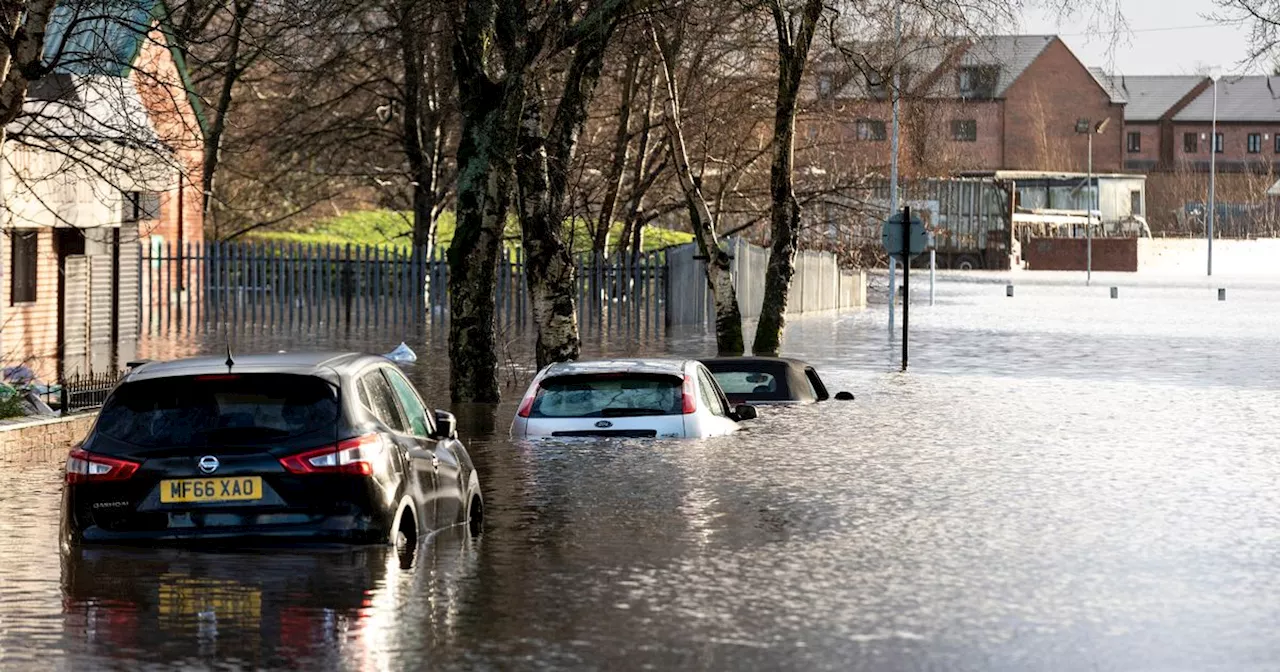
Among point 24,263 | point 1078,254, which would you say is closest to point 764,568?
point 24,263

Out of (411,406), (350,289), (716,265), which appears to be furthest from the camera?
(350,289)

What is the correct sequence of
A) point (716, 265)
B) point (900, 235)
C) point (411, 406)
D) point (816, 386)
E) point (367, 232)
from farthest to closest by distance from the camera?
point (367, 232) → point (900, 235) → point (716, 265) → point (816, 386) → point (411, 406)

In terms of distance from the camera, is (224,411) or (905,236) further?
(905,236)

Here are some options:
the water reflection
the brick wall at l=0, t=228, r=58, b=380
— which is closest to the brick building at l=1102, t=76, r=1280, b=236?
the brick wall at l=0, t=228, r=58, b=380

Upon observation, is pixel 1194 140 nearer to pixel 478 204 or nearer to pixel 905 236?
pixel 905 236

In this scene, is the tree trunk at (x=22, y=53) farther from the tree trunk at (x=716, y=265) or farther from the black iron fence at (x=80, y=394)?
the tree trunk at (x=716, y=265)

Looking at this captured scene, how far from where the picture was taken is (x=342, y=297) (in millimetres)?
54406

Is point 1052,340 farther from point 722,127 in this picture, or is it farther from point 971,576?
point 971,576

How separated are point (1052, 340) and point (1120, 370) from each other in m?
10.8

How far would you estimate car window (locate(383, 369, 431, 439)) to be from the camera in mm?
12156

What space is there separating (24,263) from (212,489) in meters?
26.1

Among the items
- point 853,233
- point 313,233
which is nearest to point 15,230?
point 853,233

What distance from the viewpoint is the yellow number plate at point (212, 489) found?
1107 cm

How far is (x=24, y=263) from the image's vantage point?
36.1m
